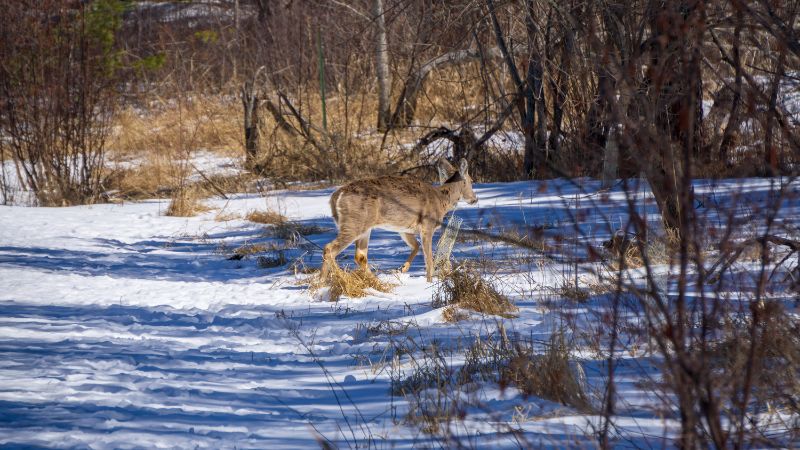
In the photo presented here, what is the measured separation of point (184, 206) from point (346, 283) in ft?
21.0

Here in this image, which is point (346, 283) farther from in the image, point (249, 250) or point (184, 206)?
point (184, 206)

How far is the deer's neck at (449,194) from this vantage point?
9.59 metres

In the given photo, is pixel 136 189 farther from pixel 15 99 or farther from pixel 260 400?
pixel 260 400

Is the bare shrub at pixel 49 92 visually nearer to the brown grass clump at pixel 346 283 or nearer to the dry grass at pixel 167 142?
the dry grass at pixel 167 142

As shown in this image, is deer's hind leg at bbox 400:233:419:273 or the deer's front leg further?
deer's hind leg at bbox 400:233:419:273

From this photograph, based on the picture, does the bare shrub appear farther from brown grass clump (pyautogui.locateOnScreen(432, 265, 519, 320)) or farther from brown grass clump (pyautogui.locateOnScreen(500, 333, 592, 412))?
brown grass clump (pyautogui.locateOnScreen(500, 333, 592, 412))

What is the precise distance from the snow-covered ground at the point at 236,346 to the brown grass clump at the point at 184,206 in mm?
1888

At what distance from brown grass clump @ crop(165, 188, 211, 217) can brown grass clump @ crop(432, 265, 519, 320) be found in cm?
716

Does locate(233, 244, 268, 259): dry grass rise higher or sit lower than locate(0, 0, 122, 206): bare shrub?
lower

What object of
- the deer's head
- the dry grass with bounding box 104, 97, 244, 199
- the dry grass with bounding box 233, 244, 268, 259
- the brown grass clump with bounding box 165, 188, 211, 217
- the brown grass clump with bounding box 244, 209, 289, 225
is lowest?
the dry grass with bounding box 233, 244, 268, 259

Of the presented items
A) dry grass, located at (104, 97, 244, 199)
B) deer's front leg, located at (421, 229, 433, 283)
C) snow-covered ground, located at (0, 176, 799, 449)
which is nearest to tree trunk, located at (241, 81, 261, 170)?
dry grass, located at (104, 97, 244, 199)

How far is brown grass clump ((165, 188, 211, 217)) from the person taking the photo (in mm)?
13234

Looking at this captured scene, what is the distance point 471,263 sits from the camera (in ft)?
27.0

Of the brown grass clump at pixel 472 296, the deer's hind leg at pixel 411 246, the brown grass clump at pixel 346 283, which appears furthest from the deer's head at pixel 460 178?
the brown grass clump at pixel 472 296
